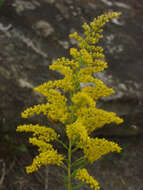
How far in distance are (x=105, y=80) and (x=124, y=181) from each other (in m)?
1.61

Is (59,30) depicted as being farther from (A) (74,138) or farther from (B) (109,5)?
(A) (74,138)

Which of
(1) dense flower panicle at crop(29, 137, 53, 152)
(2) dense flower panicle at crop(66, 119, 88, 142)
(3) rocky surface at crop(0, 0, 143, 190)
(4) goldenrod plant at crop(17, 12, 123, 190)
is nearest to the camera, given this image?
(2) dense flower panicle at crop(66, 119, 88, 142)

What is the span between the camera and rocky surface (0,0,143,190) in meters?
3.97

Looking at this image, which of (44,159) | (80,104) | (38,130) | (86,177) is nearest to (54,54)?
(38,130)

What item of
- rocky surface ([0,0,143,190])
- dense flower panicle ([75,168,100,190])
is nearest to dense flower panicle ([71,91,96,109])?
dense flower panicle ([75,168,100,190])

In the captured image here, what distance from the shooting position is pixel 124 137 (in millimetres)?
4668

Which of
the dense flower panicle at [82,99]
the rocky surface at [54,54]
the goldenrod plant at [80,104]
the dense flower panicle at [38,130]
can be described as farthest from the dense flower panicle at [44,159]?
the rocky surface at [54,54]

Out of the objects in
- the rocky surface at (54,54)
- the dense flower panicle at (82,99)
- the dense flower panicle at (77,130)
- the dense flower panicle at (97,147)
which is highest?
the dense flower panicle at (82,99)

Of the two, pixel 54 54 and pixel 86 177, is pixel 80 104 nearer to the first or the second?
pixel 86 177

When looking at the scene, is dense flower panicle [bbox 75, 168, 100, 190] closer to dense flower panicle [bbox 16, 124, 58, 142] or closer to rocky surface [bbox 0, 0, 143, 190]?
dense flower panicle [bbox 16, 124, 58, 142]

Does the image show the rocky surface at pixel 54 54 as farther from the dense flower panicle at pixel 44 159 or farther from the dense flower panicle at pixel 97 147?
the dense flower panicle at pixel 97 147

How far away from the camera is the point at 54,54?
4488 millimetres

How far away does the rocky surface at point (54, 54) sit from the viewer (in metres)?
3.97

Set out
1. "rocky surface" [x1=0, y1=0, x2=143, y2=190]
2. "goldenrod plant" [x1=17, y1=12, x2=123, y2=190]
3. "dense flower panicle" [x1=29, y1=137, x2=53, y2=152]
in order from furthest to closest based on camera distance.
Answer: "rocky surface" [x1=0, y1=0, x2=143, y2=190] → "dense flower panicle" [x1=29, y1=137, x2=53, y2=152] → "goldenrod plant" [x1=17, y1=12, x2=123, y2=190]
